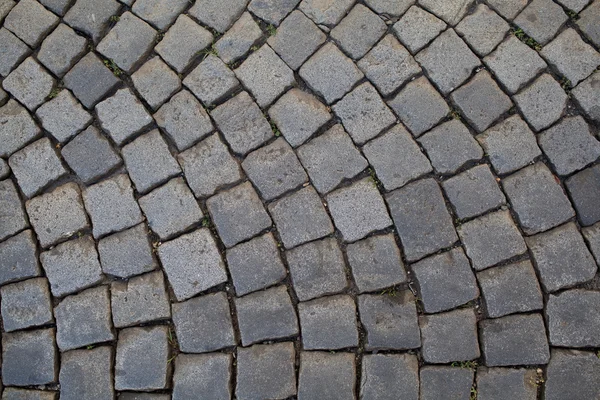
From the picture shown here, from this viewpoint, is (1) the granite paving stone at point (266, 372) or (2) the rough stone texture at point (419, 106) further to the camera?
(2) the rough stone texture at point (419, 106)

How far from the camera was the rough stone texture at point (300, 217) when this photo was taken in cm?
341

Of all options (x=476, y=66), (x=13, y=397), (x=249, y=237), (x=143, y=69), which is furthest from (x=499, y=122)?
(x=13, y=397)

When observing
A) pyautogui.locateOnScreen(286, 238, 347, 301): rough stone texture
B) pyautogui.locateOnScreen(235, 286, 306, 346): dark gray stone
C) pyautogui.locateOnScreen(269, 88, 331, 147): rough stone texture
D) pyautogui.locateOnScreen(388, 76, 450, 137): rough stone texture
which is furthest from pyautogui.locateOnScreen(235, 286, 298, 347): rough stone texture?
pyautogui.locateOnScreen(388, 76, 450, 137): rough stone texture

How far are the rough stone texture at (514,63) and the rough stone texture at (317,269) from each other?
145 cm

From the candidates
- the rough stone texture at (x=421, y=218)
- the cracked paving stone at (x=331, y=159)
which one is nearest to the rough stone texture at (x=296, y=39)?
the cracked paving stone at (x=331, y=159)

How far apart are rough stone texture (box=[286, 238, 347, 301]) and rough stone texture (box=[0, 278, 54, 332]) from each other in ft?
4.89

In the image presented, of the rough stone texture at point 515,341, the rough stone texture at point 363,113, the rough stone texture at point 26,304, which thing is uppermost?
the rough stone texture at point 363,113

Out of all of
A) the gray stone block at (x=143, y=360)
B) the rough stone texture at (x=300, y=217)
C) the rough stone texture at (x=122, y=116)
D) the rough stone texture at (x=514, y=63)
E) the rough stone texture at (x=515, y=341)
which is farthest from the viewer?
the rough stone texture at (x=122, y=116)

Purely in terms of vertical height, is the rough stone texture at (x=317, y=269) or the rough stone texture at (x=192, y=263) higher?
the rough stone texture at (x=192, y=263)

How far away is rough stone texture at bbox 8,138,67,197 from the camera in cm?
361

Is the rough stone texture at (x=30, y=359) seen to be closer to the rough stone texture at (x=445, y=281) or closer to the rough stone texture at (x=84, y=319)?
the rough stone texture at (x=84, y=319)

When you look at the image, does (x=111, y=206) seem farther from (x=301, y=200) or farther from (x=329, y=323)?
(x=329, y=323)

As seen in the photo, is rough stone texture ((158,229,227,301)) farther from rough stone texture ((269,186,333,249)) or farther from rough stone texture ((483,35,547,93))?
rough stone texture ((483,35,547,93))

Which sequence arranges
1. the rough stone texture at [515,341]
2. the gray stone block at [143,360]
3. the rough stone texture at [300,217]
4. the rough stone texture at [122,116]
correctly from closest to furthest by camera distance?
the rough stone texture at [515,341] < the gray stone block at [143,360] < the rough stone texture at [300,217] < the rough stone texture at [122,116]
